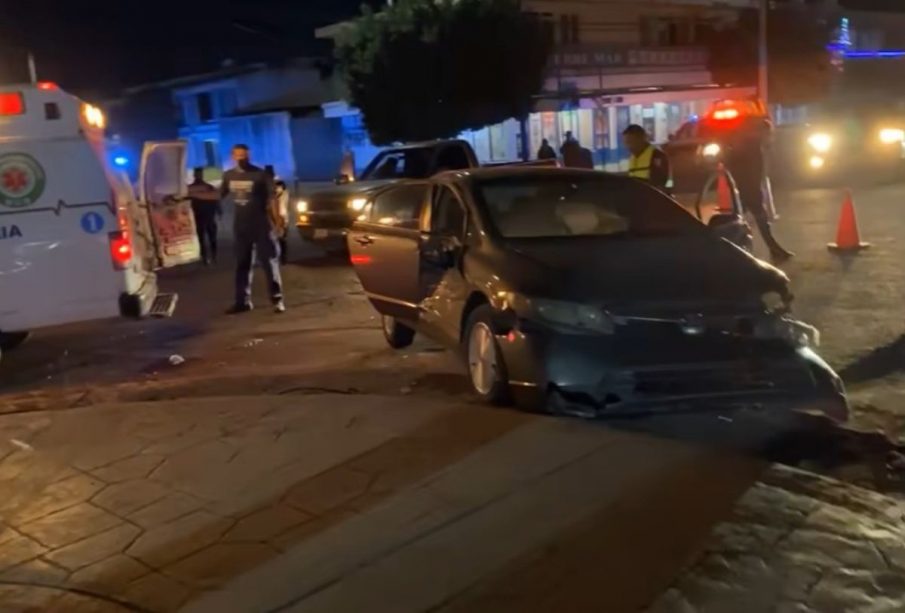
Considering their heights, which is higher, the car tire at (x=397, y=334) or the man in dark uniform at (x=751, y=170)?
the man in dark uniform at (x=751, y=170)

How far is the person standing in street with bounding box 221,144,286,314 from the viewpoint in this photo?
12211 mm

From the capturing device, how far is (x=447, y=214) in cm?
816

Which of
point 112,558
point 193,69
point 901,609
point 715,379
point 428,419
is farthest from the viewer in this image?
point 193,69

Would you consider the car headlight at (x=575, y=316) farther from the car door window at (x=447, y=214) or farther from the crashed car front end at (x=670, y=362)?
the car door window at (x=447, y=214)

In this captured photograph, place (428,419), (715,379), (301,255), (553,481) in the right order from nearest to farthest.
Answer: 1. (553,481)
2. (715,379)
3. (428,419)
4. (301,255)

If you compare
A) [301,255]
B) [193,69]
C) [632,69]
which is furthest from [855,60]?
[301,255]

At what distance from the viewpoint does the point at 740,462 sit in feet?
19.2

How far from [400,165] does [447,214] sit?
31.9 ft

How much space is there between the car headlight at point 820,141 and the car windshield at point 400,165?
44.3ft

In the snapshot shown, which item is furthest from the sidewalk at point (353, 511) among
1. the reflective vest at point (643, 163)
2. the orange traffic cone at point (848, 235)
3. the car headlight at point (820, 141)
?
the car headlight at point (820, 141)

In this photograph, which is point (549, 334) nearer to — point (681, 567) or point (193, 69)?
point (681, 567)

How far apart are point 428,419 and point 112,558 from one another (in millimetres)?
2295

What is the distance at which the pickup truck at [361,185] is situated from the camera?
1703cm

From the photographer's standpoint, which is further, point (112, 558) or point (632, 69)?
point (632, 69)
